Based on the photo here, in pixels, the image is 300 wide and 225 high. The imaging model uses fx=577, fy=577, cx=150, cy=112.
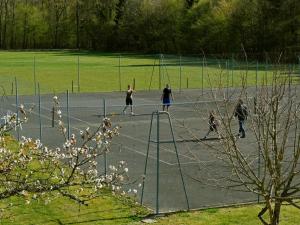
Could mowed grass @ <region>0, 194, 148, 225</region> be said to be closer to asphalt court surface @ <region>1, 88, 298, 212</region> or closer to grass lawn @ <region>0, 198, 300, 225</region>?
grass lawn @ <region>0, 198, 300, 225</region>

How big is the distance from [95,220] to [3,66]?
6101 centimetres

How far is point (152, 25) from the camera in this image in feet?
328

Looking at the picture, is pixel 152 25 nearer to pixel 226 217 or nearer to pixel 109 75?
pixel 109 75

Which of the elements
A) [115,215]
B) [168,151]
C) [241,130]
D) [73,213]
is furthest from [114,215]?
[241,130]

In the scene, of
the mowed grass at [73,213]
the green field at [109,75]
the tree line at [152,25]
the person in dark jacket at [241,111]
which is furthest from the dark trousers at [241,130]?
the tree line at [152,25]

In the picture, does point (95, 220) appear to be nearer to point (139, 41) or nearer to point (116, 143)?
point (116, 143)

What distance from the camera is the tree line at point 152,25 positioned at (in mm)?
77250

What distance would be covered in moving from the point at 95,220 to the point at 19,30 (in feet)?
361

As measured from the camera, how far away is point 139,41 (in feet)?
339

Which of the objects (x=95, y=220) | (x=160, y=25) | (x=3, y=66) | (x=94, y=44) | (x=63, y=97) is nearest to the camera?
(x=95, y=220)

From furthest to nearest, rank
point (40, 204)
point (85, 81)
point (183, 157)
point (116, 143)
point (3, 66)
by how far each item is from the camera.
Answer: point (3, 66) < point (85, 81) < point (116, 143) < point (183, 157) < point (40, 204)

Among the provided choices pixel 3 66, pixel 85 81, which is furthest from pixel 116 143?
pixel 3 66

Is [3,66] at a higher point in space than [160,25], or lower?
lower

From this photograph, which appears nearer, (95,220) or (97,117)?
(95,220)
